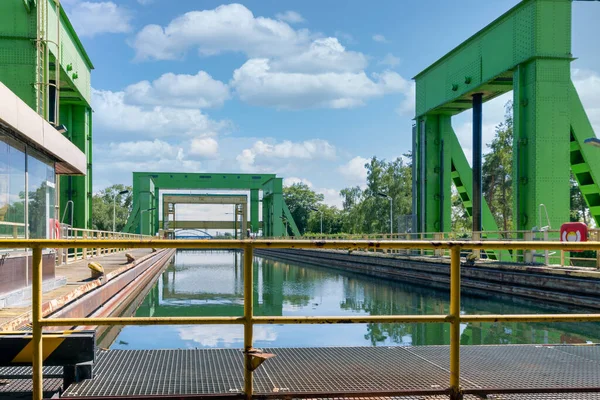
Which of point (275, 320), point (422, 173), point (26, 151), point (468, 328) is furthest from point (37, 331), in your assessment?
point (422, 173)

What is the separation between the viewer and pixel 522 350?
461cm

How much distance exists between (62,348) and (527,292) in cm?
1060

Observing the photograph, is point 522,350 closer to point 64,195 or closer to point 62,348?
point 62,348

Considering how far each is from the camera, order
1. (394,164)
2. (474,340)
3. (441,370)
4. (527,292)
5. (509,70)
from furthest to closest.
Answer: (394,164)
(509,70)
(527,292)
(474,340)
(441,370)

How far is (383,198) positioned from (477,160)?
1338 inches

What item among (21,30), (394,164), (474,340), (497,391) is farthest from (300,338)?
(394,164)

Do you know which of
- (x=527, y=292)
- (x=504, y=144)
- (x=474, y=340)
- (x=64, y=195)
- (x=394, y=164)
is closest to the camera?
(x=474, y=340)

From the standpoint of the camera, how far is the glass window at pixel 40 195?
7723 mm

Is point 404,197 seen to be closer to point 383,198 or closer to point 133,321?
point 383,198

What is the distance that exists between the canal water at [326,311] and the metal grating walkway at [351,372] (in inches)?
134

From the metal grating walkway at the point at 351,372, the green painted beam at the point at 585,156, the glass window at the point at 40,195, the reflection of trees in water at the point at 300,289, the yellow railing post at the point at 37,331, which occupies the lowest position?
the reflection of trees in water at the point at 300,289

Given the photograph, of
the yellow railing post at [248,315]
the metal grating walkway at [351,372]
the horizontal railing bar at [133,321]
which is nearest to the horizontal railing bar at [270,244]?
the yellow railing post at [248,315]

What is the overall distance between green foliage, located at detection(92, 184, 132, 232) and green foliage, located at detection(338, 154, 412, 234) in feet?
133

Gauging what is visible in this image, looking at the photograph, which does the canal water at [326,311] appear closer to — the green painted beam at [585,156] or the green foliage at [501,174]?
the green painted beam at [585,156]
